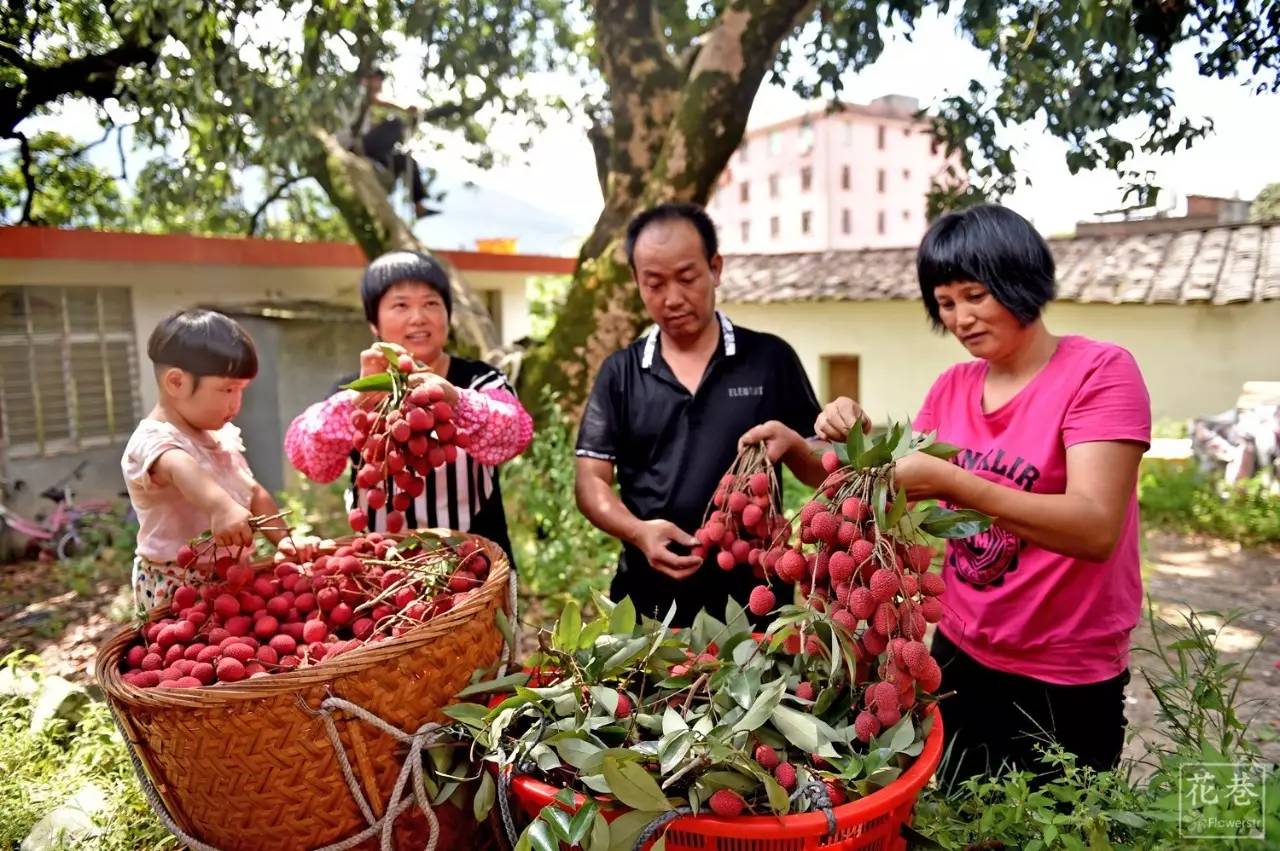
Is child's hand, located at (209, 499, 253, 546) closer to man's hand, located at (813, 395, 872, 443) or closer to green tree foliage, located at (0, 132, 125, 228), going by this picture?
man's hand, located at (813, 395, 872, 443)

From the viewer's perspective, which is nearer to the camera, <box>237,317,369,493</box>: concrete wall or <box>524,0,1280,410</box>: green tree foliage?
<box>524,0,1280,410</box>: green tree foliage

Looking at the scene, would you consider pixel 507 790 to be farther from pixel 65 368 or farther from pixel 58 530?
pixel 65 368

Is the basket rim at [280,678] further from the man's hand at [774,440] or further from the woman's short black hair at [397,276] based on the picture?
the woman's short black hair at [397,276]

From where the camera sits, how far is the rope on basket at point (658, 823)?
3.18 feet

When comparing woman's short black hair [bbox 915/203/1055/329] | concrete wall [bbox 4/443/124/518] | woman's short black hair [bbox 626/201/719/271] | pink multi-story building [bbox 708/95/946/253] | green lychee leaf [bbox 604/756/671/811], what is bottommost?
concrete wall [bbox 4/443/124/518]

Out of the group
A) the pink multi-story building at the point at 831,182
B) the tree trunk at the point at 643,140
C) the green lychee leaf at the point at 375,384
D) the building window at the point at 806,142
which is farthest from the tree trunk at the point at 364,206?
the building window at the point at 806,142

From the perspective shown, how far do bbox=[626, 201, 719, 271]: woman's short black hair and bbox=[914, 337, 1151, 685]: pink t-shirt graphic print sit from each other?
2.28 feet

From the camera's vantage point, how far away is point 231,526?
4.55 feet

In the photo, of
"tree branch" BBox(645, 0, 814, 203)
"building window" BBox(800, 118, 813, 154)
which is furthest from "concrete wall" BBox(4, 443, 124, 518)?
"building window" BBox(800, 118, 813, 154)

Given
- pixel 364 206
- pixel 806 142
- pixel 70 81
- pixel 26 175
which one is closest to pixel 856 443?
pixel 70 81

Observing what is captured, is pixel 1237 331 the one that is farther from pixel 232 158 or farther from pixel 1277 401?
pixel 232 158

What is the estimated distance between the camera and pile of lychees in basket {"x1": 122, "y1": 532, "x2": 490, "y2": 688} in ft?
4.07

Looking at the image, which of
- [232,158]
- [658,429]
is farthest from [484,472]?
[232,158]

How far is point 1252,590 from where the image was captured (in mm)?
4816
